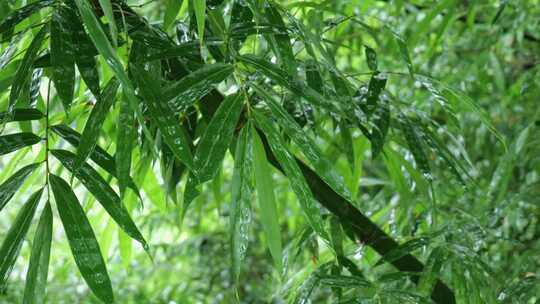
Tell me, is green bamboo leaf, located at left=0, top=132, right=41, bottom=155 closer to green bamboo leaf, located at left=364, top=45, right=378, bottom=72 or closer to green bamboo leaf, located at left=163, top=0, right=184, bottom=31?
green bamboo leaf, located at left=163, top=0, right=184, bottom=31

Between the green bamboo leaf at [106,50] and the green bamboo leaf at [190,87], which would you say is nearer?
the green bamboo leaf at [106,50]

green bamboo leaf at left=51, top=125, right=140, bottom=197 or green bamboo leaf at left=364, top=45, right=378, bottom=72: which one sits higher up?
green bamboo leaf at left=364, top=45, right=378, bottom=72

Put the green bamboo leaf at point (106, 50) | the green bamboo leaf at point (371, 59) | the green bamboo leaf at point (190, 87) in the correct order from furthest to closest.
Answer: the green bamboo leaf at point (371, 59)
the green bamboo leaf at point (190, 87)
the green bamboo leaf at point (106, 50)

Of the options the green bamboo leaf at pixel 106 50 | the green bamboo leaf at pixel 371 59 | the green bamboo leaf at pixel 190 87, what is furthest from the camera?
the green bamboo leaf at pixel 371 59

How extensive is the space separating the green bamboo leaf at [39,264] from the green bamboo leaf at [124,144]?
7 centimetres

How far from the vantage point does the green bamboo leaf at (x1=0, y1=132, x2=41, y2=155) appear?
54cm

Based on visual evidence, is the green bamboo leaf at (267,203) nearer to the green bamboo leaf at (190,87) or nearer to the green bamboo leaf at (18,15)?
the green bamboo leaf at (190,87)

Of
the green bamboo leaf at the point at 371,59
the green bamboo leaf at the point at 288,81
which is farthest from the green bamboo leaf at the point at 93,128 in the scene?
the green bamboo leaf at the point at 371,59

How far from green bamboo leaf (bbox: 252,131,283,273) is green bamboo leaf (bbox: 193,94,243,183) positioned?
0.8 inches

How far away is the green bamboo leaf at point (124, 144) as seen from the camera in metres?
0.50

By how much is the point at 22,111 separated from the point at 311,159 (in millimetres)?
216

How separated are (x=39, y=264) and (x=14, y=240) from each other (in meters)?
0.03

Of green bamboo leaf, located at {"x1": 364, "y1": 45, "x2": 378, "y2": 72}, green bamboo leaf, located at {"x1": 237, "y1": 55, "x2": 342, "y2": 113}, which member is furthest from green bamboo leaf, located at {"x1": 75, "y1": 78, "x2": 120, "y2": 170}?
green bamboo leaf, located at {"x1": 364, "y1": 45, "x2": 378, "y2": 72}

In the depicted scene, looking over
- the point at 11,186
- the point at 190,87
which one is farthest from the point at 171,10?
the point at 11,186
